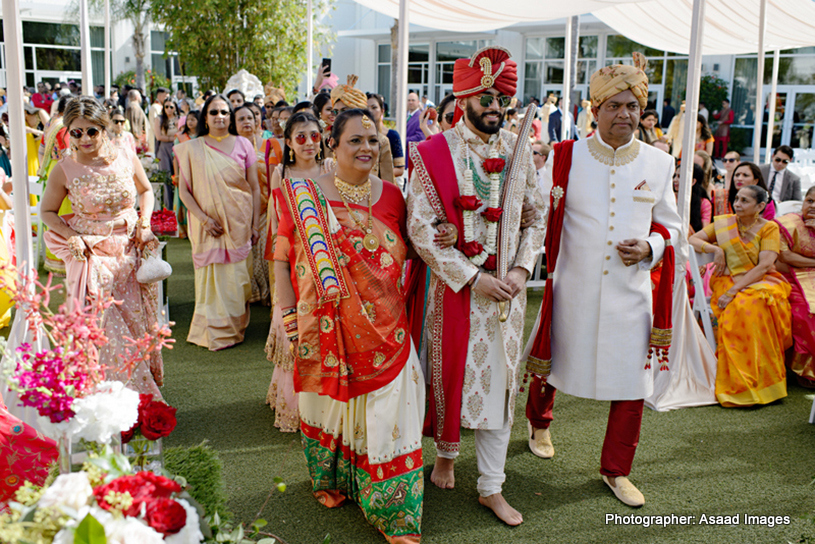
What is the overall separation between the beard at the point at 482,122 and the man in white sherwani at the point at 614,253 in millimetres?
526

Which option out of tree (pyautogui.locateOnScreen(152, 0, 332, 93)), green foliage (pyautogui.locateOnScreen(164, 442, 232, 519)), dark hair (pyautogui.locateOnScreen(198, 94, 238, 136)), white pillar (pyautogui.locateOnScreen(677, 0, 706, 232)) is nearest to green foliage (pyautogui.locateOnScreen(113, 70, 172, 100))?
tree (pyautogui.locateOnScreen(152, 0, 332, 93))

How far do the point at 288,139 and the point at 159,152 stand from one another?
7410 mm

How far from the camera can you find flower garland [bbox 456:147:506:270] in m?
2.76

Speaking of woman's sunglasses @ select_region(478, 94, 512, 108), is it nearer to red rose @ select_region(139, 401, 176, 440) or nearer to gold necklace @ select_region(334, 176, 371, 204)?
gold necklace @ select_region(334, 176, 371, 204)

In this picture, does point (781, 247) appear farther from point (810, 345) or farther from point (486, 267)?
point (486, 267)

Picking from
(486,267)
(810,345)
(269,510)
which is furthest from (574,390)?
(810,345)

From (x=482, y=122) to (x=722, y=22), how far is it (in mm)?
7270

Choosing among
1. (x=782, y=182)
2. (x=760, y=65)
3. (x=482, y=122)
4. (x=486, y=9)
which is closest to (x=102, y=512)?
(x=482, y=122)

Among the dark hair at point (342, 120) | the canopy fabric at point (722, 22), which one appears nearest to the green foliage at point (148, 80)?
the canopy fabric at point (722, 22)

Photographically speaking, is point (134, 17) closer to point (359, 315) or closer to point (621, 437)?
point (359, 315)

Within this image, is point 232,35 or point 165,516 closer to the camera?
point 165,516

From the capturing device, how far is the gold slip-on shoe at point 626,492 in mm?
3049

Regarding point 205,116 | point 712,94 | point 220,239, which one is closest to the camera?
point 205,116

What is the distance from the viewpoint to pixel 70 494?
1372 millimetres
